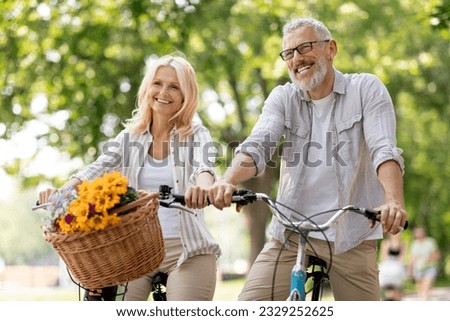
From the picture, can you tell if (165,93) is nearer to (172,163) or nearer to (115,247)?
(172,163)

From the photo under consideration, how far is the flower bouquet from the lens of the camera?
379cm

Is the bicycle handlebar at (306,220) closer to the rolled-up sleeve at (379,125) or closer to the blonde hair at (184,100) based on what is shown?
the rolled-up sleeve at (379,125)

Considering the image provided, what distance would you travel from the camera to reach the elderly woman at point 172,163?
4.61 metres

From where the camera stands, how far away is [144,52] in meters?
15.3

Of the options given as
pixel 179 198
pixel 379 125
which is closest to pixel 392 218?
pixel 379 125

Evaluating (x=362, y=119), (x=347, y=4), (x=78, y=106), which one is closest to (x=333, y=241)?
(x=362, y=119)

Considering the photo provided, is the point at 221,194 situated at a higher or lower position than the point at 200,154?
lower

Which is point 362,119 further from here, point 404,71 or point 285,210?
Answer: point 404,71

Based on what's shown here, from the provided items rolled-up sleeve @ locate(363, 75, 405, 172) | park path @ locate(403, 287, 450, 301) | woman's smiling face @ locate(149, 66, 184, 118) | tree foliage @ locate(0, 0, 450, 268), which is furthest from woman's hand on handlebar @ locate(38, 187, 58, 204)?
park path @ locate(403, 287, 450, 301)

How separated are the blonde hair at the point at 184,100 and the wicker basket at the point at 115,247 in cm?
88

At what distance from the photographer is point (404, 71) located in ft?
60.6

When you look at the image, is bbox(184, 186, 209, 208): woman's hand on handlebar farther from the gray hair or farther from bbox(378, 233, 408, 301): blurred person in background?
bbox(378, 233, 408, 301): blurred person in background

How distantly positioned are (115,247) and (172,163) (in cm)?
94
